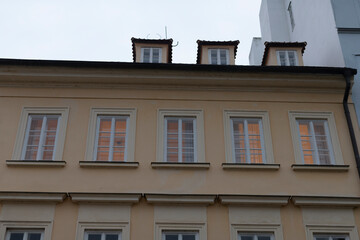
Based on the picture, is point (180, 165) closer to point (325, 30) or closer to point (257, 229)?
point (257, 229)

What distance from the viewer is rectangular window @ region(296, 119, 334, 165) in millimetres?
13328

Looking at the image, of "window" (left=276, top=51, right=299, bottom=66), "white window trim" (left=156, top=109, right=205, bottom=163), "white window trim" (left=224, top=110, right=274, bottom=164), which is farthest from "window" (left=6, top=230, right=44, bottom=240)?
"window" (left=276, top=51, right=299, bottom=66)

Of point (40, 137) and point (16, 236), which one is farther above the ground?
point (40, 137)

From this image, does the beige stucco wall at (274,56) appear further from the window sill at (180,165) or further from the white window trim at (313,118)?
the window sill at (180,165)

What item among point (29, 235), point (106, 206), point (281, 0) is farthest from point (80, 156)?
point (281, 0)

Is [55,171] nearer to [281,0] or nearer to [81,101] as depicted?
[81,101]

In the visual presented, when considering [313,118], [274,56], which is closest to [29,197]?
[313,118]

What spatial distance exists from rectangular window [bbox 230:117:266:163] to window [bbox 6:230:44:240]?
571 cm

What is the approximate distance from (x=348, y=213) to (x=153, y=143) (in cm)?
574

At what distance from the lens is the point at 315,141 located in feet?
44.5

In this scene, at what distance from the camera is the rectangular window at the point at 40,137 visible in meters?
13.0

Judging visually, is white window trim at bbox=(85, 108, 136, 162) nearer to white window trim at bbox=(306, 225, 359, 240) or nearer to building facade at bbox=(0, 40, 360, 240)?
building facade at bbox=(0, 40, 360, 240)

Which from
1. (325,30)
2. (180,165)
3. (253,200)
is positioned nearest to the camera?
(253,200)

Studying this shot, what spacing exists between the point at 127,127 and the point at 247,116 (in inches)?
144
